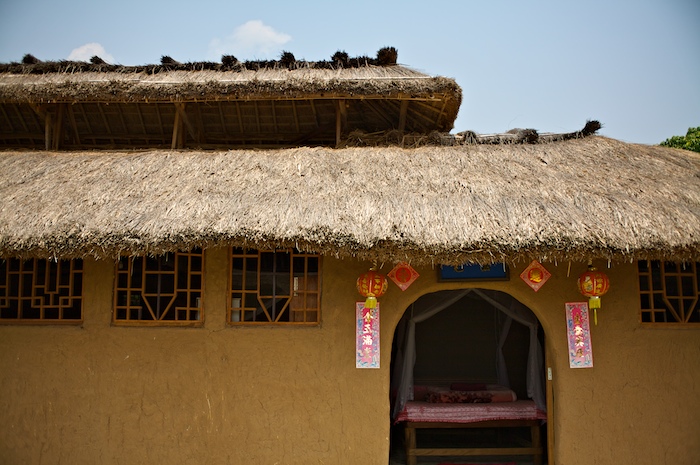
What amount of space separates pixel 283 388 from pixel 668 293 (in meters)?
4.88

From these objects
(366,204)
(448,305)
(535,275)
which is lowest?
(448,305)

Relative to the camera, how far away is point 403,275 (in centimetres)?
668

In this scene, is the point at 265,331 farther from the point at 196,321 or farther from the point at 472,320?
the point at 472,320

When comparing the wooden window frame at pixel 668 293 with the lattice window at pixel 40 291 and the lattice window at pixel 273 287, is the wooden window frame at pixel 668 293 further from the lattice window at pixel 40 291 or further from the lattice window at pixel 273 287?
the lattice window at pixel 40 291

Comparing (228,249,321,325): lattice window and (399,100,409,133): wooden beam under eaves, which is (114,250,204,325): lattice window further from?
(399,100,409,133): wooden beam under eaves

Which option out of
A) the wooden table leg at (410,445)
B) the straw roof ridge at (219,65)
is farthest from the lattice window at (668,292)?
the straw roof ridge at (219,65)

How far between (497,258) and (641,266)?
2.32m

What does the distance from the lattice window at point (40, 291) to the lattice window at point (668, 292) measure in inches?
273

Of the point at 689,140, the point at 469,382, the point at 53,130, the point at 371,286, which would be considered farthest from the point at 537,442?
the point at 689,140

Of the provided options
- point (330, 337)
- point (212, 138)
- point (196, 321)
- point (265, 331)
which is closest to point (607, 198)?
point (330, 337)

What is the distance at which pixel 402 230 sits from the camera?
18.9 ft

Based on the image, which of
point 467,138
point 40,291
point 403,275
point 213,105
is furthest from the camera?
point 213,105

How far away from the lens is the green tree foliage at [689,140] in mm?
15469

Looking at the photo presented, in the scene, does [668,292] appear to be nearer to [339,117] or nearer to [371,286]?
[371,286]
